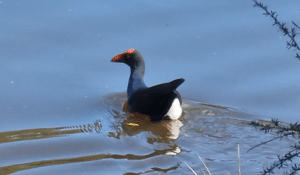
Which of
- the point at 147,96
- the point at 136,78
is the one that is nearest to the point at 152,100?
the point at 147,96

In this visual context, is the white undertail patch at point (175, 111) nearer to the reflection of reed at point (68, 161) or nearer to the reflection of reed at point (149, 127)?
the reflection of reed at point (149, 127)

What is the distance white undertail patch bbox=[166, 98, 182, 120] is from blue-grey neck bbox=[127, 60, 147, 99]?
23.2 inches

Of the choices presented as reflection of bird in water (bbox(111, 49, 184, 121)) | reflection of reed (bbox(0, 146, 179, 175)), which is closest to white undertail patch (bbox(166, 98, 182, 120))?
reflection of bird in water (bbox(111, 49, 184, 121))

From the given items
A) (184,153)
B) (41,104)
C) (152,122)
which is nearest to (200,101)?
(152,122)

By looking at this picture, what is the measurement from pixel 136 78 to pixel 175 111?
80 cm

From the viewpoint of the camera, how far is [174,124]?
6.03 m

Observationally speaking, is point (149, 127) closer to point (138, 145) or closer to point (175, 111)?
point (175, 111)

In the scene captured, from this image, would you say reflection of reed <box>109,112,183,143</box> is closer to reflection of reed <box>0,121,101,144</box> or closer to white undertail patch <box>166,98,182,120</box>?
white undertail patch <box>166,98,182,120</box>

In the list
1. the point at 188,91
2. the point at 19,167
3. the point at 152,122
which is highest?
the point at 188,91

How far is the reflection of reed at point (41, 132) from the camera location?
16.9 feet

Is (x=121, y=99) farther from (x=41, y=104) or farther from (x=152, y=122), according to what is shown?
(x=41, y=104)

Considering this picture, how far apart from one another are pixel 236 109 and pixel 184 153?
5.29ft

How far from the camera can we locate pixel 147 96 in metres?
6.04

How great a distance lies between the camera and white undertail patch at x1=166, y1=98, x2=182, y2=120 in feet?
20.1
